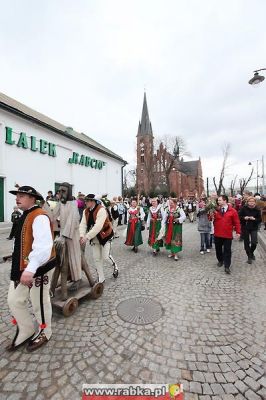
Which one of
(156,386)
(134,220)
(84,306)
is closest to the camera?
(156,386)

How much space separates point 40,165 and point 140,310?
1556cm

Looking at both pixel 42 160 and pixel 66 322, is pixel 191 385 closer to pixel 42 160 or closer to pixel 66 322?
pixel 66 322

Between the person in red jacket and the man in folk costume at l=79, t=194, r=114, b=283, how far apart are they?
9.68ft

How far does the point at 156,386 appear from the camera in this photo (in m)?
2.24

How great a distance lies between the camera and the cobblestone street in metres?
2.28

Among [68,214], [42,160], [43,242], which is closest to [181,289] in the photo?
[68,214]

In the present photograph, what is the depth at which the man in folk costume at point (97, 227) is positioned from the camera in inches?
164

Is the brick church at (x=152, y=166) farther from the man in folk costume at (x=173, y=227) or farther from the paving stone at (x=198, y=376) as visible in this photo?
the paving stone at (x=198, y=376)

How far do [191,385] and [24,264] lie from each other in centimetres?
212

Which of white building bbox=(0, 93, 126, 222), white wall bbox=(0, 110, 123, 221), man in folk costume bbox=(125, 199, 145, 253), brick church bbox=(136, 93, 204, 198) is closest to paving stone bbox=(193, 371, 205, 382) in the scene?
man in folk costume bbox=(125, 199, 145, 253)

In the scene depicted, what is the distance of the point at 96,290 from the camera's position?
414 cm

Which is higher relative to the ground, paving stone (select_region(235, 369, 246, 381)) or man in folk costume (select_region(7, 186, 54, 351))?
man in folk costume (select_region(7, 186, 54, 351))

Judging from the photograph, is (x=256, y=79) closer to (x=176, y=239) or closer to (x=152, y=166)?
(x=176, y=239)

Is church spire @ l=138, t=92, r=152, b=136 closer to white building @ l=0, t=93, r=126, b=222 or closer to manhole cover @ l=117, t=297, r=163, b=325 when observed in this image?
white building @ l=0, t=93, r=126, b=222
